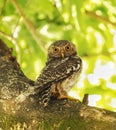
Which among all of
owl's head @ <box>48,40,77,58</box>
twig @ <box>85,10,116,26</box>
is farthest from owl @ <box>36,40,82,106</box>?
twig @ <box>85,10,116,26</box>

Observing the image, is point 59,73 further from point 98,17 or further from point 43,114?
point 98,17

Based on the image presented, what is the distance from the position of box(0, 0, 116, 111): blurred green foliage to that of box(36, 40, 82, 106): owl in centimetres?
13

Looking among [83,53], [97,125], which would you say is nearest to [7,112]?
[97,125]

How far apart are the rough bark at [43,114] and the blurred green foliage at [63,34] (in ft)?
5.15

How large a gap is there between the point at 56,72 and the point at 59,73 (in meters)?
0.04

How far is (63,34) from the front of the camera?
5434mm

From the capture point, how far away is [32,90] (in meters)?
3.22

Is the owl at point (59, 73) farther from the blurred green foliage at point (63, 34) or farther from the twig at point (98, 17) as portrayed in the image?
the twig at point (98, 17)

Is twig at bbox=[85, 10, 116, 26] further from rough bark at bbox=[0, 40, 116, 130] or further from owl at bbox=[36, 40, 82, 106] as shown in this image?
rough bark at bbox=[0, 40, 116, 130]

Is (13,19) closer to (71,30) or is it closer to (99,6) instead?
(71,30)

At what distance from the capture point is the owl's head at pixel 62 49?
526cm

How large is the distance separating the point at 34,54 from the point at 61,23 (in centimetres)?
58

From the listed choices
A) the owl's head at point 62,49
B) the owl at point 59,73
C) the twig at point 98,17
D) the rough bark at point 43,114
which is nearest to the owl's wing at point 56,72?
the owl at point 59,73

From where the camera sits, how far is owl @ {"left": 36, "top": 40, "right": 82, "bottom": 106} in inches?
129
